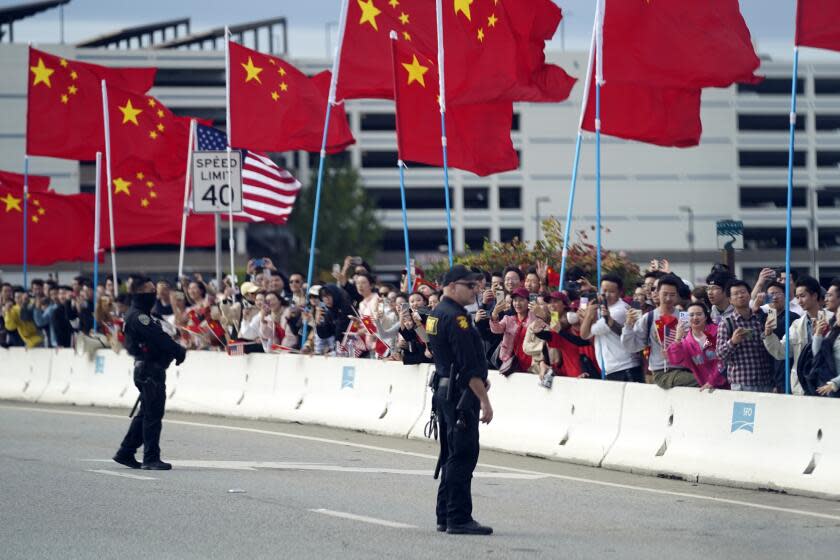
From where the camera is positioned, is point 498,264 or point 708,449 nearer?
point 708,449

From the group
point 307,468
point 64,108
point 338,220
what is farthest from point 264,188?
point 338,220

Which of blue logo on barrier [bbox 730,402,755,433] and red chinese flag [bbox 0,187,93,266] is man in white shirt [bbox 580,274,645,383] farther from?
red chinese flag [bbox 0,187,93,266]

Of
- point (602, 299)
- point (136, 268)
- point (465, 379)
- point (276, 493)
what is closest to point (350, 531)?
point (465, 379)

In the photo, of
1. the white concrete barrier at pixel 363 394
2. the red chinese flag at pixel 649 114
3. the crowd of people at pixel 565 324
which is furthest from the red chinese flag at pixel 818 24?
the white concrete barrier at pixel 363 394

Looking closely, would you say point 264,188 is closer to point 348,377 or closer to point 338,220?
point 348,377

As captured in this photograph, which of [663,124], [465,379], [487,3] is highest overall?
[487,3]

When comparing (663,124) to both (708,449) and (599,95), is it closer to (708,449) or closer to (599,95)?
(599,95)

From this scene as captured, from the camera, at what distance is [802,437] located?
12.2 metres

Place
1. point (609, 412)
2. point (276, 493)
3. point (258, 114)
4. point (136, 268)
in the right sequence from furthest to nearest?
point (136, 268), point (258, 114), point (609, 412), point (276, 493)

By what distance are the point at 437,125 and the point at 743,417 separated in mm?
8950

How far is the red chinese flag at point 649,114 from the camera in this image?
18.0m

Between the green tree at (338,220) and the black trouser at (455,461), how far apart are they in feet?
274

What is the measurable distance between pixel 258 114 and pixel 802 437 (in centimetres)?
1287

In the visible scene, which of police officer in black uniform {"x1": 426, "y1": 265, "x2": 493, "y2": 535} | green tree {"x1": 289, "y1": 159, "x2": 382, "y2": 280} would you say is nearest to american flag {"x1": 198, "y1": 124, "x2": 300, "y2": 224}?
police officer in black uniform {"x1": 426, "y1": 265, "x2": 493, "y2": 535}
